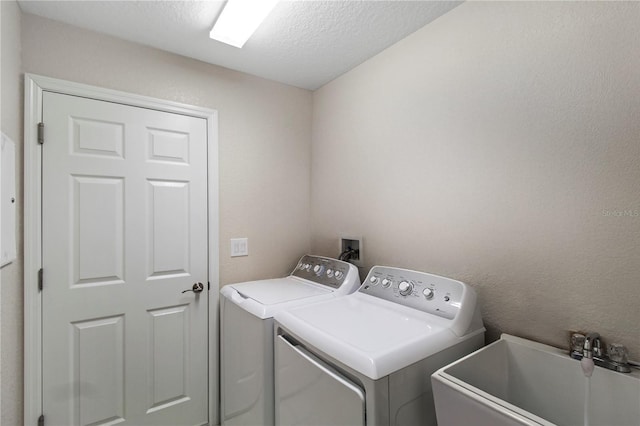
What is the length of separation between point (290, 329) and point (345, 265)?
66 centimetres

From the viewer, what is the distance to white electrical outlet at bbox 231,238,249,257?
80.0 inches

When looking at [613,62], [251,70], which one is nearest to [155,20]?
[251,70]

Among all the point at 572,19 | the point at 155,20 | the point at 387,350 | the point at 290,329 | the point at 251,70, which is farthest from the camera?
the point at 251,70

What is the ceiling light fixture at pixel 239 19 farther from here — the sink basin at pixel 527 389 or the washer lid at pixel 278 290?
the sink basin at pixel 527 389

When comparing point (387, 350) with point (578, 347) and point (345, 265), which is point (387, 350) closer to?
point (578, 347)

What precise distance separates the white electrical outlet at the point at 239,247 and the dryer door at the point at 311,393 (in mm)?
854

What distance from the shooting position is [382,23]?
154 centimetres

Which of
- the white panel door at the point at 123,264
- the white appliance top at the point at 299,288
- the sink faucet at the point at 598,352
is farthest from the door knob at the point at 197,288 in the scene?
the sink faucet at the point at 598,352

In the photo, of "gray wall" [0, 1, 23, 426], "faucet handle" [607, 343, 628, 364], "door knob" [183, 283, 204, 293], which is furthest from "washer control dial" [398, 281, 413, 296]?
"gray wall" [0, 1, 23, 426]

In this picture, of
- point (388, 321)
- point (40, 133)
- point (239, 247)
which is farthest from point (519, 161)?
point (40, 133)

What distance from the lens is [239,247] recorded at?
80.8 inches

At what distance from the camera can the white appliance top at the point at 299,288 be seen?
150 centimetres

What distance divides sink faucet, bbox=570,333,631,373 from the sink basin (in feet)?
0.08

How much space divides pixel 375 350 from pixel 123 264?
59.0 inches
